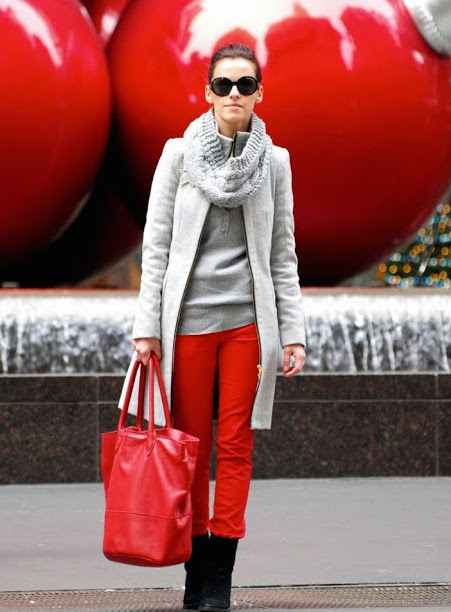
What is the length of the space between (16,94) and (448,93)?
2748 mm

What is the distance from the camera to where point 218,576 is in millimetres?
4375

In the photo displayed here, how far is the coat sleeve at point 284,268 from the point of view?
446 cm

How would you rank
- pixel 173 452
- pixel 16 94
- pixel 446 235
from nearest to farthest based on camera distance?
1. pixel 173 452
2. pixel 16 94
3. pixel 446 235

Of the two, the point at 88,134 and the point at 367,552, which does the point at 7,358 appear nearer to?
the point at 88,134

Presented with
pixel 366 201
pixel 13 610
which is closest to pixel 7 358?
pixel 366 201

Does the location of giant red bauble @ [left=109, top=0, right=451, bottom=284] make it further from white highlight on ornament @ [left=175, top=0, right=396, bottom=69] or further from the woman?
the woman

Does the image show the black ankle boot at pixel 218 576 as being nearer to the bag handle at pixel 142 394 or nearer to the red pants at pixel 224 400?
the red pants at pixel 224 400

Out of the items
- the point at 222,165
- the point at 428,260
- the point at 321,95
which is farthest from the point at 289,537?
the point at 428,260

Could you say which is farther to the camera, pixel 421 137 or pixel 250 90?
pixel 421 137

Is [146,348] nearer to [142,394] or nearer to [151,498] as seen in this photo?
[142,394]

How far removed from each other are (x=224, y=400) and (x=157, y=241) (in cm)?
53

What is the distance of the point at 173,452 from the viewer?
13.5ft

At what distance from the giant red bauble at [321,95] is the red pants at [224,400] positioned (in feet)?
14.3

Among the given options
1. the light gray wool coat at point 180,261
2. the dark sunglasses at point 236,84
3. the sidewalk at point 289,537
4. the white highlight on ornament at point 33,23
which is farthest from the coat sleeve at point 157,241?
the white highlight on ornament at point 33,23
